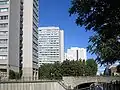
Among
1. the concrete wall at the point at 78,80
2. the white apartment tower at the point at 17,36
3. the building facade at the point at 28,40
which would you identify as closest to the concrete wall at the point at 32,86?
the white apartment tower at the point at 17,36

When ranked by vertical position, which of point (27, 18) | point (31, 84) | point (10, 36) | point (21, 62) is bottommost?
point (31, 84)

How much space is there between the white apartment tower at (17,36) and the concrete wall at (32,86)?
890 inches

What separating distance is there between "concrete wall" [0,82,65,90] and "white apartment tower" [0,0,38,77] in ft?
74.1

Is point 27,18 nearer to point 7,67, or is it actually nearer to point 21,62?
point 21,62

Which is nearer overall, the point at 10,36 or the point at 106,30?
the point at 106,30

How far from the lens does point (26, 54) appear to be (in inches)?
4161

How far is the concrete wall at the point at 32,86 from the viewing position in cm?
6756

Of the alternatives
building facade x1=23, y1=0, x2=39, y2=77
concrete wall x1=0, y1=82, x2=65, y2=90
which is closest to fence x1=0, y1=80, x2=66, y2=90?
concrete wall x1=0, y1=82, x2=65, y2=90

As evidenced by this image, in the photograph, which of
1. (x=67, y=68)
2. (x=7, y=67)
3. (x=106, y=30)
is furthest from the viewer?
(x=67, y=68)

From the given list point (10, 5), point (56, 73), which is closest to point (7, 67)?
point (10, 5)

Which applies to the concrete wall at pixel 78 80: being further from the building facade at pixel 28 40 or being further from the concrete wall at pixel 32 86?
the concrete wall at pixel 32 86

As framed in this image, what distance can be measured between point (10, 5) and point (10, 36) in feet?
33.4

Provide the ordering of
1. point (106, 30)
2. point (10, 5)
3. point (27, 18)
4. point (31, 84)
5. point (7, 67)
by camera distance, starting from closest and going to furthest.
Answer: point (106, 30), point (31, 84), point (7, 67), point (10, 5), point (27, 18)

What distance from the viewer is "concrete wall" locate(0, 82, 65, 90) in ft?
222
